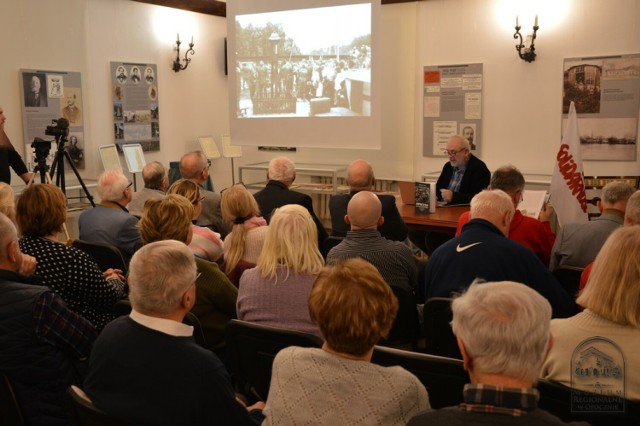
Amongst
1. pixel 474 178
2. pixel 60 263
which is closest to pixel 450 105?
pixel 474 178

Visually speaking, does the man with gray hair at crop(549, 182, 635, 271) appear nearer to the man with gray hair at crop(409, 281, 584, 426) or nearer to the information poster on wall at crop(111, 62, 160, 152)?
the man with gray hair at crop(409, 281, 584, 426)

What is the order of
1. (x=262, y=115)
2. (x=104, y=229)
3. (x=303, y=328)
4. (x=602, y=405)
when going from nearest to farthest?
1. (x=602, y=405)
2. (x=303, y=328)
3. (x=104, y=229)
4. (x=262, y=115)

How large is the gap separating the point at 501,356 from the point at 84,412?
3.75 feet

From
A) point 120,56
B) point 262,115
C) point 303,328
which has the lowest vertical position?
point 303,328

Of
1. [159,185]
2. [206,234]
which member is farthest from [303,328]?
[159,185]

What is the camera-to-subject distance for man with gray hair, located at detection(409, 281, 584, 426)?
134cm

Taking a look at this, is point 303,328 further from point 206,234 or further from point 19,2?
point 19,2

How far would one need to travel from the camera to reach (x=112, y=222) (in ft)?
13.3

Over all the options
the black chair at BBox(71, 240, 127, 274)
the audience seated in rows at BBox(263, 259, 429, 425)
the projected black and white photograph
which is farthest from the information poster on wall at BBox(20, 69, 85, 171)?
the audience seated in rows at BBox(263, 259, 429, 425)

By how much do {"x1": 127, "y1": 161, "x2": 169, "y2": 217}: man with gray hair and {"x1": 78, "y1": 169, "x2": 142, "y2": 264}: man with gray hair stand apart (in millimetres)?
580

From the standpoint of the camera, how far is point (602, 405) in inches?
73.5

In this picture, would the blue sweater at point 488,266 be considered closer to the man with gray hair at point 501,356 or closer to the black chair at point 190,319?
the black chair at point 190,319

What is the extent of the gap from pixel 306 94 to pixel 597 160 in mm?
3450

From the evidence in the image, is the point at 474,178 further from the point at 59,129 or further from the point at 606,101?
the point at 59,129
